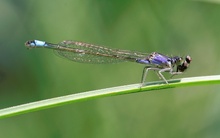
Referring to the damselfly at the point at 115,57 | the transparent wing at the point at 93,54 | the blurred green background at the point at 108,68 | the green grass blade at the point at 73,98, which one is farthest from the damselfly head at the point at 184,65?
the green grass blade at the point at 73,98

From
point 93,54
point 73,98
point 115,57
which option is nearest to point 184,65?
point 115,57

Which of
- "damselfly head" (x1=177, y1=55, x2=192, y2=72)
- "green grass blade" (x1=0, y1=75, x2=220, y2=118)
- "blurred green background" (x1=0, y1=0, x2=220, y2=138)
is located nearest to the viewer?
"green grass blade" (x1=0, y1=75, x2=220, y2=118)

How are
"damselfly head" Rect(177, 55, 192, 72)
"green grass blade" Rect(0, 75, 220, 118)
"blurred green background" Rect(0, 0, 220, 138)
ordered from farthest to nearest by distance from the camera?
1. "blurred green background" Rect(0, 0, 220, 138)
2. "damselfly head" Rect(177, 55, 192, 72)
3. "green grass blade" Rect(0, 75, 220, 118)

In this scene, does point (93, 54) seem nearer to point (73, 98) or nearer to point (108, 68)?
point (108, 68)

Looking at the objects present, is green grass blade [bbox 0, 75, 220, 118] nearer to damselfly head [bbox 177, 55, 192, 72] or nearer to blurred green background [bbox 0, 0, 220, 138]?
damselfly head [bbox 177, 55, 192, 72]

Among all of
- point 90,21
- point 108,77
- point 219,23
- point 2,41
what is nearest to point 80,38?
point 90,21

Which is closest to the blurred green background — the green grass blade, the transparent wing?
the transparent wing
